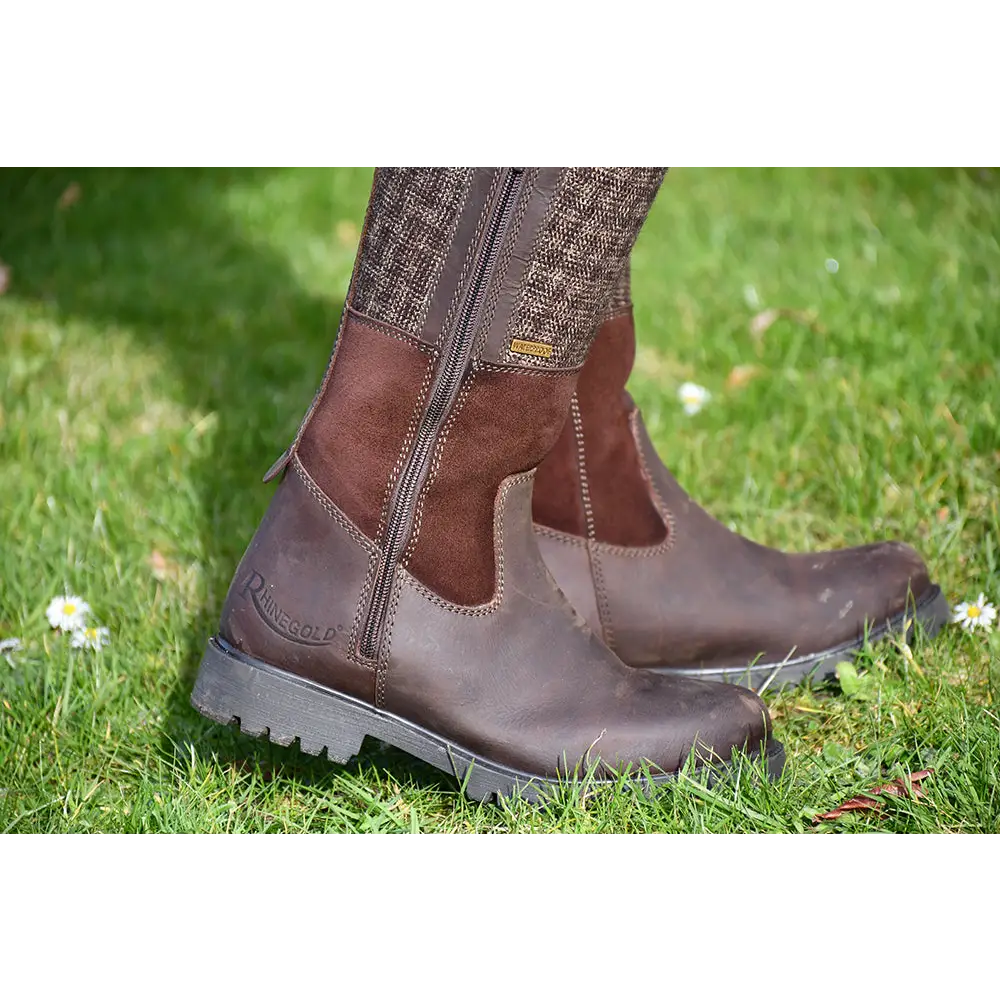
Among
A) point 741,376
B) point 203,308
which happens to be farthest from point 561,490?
point 203,308

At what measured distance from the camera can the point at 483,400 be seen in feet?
4.72

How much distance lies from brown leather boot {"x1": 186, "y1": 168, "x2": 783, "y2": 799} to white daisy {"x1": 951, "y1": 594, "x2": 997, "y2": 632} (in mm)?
496

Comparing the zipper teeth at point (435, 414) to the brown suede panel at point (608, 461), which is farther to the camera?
the brown suede panel at point (608, 461)

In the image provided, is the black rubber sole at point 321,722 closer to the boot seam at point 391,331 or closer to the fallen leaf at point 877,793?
the fallen leaf at point 877,793

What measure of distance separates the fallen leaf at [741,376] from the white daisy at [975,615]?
1033 mm

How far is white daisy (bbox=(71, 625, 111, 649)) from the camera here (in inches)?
74.6

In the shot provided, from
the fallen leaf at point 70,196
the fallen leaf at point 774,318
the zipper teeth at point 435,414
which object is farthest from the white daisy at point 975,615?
the fallen leaf at point 70,196

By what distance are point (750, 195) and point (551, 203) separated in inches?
121

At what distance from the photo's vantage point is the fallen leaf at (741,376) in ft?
9.39

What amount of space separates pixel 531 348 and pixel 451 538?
0.86 ft

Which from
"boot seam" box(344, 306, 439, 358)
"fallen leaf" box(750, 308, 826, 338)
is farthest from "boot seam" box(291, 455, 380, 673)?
"fallen leaf" box(750, 308, 826, 338)

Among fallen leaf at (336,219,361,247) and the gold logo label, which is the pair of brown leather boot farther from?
fallen leaf at (336,219,361,247)

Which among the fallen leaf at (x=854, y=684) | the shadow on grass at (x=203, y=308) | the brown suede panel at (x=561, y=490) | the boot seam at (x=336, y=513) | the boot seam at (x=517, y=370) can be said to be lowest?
the shadow on grass at (x=203, y=308)

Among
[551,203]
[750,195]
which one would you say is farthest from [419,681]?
[750,195]
